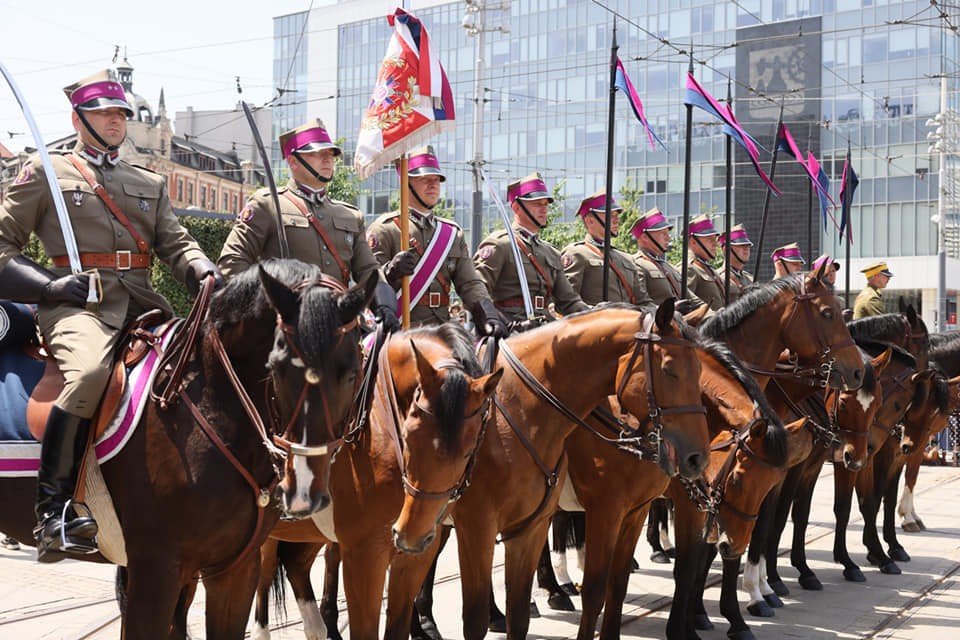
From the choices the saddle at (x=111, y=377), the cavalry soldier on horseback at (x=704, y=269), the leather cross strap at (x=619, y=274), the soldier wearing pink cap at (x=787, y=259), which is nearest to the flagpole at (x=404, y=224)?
the saddle at (x=111, y=377)

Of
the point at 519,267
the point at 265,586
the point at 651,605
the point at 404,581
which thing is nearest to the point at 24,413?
the point at 404,581

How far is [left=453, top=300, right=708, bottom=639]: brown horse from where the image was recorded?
6.10m

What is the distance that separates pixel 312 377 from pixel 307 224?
108 inches

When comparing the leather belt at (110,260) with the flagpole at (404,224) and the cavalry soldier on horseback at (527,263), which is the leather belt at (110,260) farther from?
the cavalry soldier on horseback at (527,263)

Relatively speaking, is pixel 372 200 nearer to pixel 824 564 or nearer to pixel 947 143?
pixel 947 143

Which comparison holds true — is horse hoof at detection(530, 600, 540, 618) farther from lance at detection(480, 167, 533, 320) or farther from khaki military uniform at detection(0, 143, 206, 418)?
khaki military uniform at detection(0, 143, 206, 418)

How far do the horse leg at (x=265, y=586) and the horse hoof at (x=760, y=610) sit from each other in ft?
13.8

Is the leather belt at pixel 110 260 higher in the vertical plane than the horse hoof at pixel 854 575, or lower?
higher

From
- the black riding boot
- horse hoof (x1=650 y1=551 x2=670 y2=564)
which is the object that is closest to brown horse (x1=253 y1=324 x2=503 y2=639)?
the black riding boot

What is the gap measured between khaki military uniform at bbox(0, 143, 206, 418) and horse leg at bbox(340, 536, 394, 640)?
164cm

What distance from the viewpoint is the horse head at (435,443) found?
5.17 meters

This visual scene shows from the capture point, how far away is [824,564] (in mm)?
11445

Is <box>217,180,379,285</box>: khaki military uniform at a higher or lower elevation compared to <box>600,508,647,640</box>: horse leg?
higher

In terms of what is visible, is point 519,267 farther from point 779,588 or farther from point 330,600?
point 779,588
